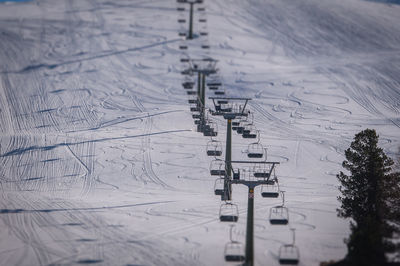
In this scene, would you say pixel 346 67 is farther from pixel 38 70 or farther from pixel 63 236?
pixel 63 236

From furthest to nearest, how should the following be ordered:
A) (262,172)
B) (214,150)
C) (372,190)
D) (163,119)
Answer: (163,119)
(262,172)
(214,150)
(372,190)

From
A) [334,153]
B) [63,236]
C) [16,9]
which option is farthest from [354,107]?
A: [16,9]

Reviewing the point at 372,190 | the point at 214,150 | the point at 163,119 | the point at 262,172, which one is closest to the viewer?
the point at 372,190

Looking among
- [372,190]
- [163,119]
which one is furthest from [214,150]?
[163,119]

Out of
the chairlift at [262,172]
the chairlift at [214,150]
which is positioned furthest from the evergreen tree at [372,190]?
the chairlift at [214,150]

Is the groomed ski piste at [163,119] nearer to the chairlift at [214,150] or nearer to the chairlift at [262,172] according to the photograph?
the chairlift at [214,150]

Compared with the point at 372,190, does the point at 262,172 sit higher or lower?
higher

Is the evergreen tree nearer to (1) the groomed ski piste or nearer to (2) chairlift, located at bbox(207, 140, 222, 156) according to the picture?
(1) the groomed ski piste

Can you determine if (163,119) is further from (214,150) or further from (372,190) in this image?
(372,190)
